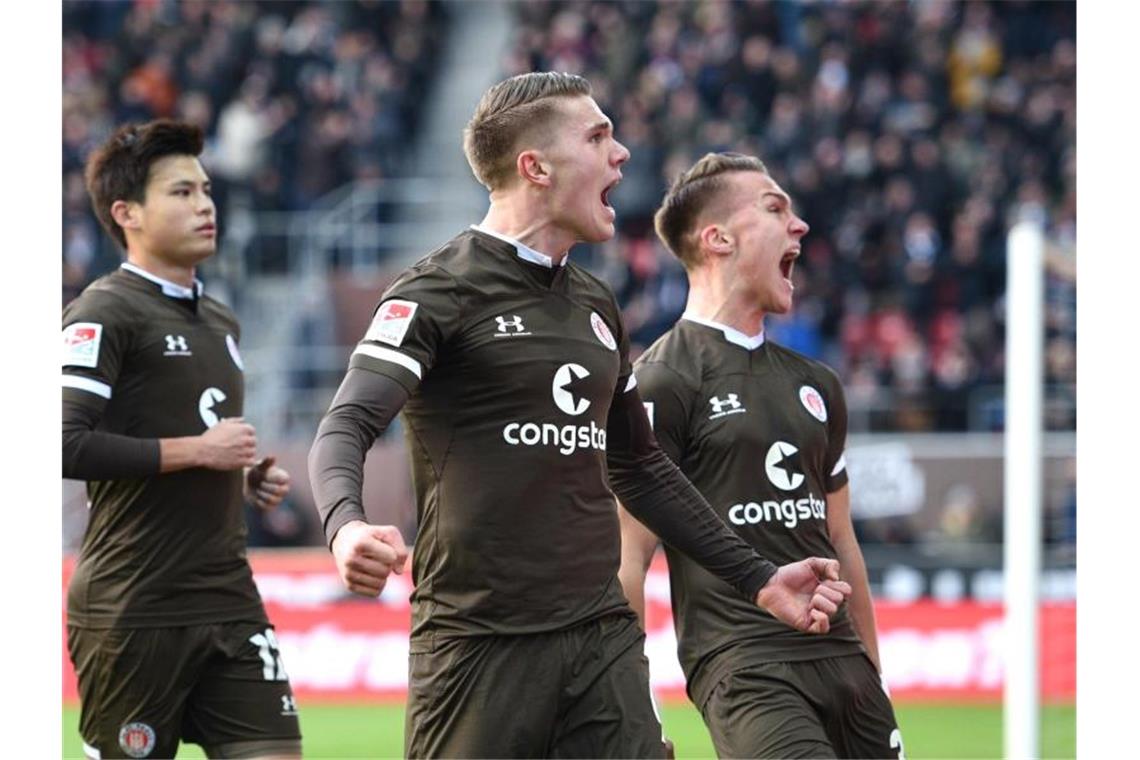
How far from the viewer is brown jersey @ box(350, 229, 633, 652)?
4.97 m

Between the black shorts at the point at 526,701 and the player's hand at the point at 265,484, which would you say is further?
the player's hand at the point at 265,484

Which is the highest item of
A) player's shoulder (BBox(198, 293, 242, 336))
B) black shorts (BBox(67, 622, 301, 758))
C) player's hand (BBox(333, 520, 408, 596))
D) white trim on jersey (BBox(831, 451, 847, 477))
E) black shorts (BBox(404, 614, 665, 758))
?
player's shoulder (BBox(198, 293, 242, 336))

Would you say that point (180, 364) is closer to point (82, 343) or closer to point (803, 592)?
point (82, 343)

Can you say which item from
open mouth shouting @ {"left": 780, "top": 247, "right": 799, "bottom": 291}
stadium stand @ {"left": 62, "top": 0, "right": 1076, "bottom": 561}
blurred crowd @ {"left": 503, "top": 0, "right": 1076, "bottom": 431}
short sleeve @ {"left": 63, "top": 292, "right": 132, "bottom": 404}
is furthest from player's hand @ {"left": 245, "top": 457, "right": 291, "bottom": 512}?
blurred crowd @ {"left": 503, "top": 0, "right": 1076, "bottom": 431}

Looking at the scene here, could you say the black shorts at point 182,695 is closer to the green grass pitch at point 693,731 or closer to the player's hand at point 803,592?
the player's hand at point 803,592

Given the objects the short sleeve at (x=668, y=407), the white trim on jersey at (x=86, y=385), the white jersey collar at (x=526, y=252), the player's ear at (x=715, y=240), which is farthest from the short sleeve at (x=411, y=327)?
the white trim on jersey at (x=86, y=385)

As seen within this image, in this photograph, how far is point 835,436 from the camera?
21.0ft

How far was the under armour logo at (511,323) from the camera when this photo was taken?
5.03 meters

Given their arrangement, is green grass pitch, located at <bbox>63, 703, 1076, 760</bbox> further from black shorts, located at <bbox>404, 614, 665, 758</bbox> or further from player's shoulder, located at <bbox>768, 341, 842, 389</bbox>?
black shorts, located at <bbox>404, 614, 665, 758</bbox>

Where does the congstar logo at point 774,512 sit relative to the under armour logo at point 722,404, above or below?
below

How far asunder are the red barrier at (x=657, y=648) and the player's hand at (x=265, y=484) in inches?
295

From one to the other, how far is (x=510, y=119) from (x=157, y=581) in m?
2.37

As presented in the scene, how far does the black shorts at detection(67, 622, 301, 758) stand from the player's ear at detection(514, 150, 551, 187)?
7.51ft

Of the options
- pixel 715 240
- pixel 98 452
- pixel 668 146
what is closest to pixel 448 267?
pixel 715 240
